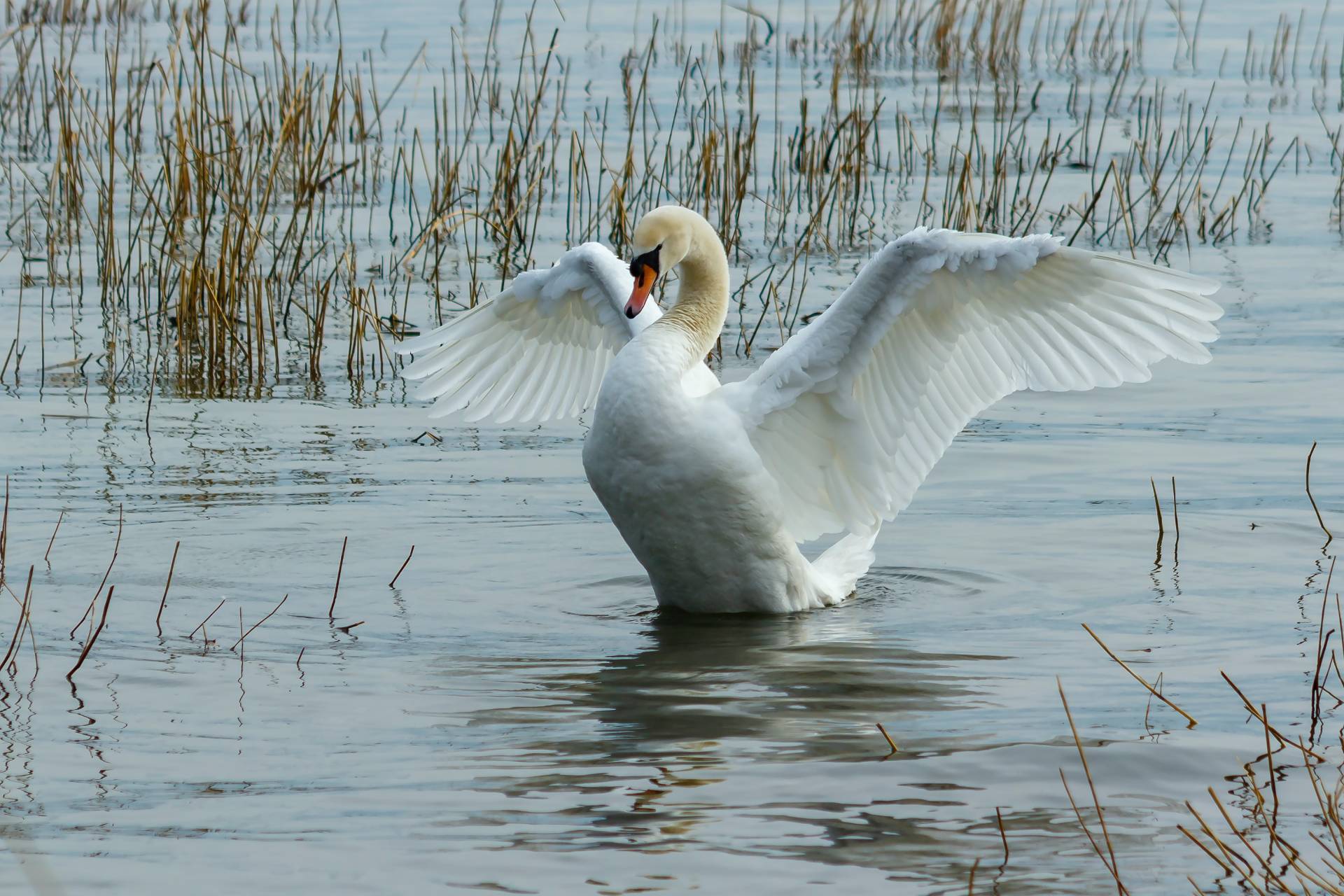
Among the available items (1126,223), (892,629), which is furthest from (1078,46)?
(892,629)

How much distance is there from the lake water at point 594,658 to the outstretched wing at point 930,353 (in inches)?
19.3

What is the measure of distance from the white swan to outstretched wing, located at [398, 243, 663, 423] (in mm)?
739

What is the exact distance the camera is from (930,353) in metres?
5.93

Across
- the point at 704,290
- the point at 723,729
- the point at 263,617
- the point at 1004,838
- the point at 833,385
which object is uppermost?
the point at 704,290

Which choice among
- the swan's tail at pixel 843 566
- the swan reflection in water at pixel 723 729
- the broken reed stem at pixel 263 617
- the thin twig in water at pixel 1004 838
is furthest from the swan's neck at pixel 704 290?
the thin twig in water at pixel 1004 838

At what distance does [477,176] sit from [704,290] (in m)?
5.35

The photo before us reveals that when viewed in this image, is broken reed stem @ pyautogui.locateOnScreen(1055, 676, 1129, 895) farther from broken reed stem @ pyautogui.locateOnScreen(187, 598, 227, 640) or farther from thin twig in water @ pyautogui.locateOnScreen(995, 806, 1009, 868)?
broken reed stem @ pyautogui.locateOnScreen(187, 598, 227, 640)

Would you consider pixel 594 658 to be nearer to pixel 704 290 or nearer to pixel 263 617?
pixel 263 617

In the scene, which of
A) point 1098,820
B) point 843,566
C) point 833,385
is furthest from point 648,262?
point 1098,820

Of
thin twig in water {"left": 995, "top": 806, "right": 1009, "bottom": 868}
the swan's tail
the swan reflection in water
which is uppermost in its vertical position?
thin twig in water {"left": 995, "top": 806, "right": 1009, "bottom": 868}

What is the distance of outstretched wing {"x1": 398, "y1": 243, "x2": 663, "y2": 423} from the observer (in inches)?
286

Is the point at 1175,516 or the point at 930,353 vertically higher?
the point at 930,353

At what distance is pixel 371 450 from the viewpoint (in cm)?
791

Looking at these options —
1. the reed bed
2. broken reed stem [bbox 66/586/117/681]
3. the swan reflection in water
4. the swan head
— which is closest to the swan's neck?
the swan head
